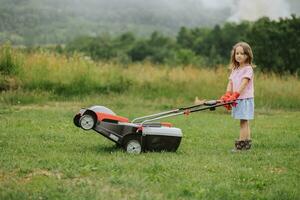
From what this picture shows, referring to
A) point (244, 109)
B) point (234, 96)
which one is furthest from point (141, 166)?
point (244, 109)

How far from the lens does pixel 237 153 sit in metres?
7.93

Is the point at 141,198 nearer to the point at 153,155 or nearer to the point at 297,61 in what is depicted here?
the point at 153,155

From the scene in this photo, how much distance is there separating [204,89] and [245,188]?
10.8 meters

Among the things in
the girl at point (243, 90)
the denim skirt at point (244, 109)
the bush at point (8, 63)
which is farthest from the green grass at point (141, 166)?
the bush at point (8, 63)

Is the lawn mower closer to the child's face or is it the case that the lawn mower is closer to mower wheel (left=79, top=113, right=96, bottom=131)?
mower wheel (left=79, top=113, right=96, bottom=131)

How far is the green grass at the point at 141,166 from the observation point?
5.46 metres

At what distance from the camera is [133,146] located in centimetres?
745

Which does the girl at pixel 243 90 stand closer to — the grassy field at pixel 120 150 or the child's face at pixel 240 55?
the child's face at pixel 240 55

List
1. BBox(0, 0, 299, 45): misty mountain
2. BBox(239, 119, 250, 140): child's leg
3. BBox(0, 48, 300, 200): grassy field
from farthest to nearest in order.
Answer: BBox(0, 0, 299, 45): misty mountain < BBox(239, 119, 250, 140): child's leg < BBox(0, 48, 300, 200): grassy field

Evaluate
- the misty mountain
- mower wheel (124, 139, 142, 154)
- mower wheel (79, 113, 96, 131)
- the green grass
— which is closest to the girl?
the green grass

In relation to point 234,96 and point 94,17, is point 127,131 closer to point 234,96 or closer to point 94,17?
point 234,96

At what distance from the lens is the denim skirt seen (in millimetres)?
8055

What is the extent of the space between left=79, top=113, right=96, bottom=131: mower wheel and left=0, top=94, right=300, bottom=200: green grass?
34 centimetres

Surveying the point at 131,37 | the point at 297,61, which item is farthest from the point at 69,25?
the point at 297,61
